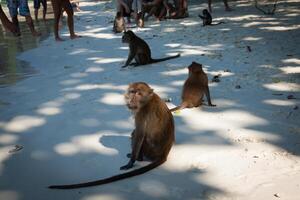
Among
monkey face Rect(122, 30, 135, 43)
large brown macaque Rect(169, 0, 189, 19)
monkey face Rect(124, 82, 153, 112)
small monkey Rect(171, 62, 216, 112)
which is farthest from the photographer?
large brown macaque Rect(169, 0, 189, 19)

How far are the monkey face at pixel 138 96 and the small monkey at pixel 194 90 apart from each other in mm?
1598

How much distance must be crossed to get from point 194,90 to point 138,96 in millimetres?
1812

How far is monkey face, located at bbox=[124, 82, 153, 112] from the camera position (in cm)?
421

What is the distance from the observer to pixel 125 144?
16.4ft

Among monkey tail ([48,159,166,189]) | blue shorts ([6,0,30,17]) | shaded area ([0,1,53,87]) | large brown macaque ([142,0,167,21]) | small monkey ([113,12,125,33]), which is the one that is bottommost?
monkey tail ([48,159,166,189])

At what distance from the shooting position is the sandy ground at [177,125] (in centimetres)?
401

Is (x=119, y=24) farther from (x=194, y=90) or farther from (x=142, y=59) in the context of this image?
(x=194, y=90)

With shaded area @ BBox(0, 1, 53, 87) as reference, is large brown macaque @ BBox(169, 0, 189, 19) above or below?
above

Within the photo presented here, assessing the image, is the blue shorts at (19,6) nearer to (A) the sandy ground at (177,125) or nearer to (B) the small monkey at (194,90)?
(A) the sandy ground at (177,125)

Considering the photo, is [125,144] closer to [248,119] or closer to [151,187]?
[151,187]

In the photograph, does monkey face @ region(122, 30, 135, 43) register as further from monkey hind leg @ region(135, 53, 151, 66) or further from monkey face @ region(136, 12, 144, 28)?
monkey face @ region(136, 12, 144, 28)

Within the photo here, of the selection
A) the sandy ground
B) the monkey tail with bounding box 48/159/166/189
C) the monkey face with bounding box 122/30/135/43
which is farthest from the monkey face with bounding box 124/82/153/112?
the monkey face with bounding box 122/30/135/43

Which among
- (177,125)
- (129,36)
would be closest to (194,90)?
(177,125)

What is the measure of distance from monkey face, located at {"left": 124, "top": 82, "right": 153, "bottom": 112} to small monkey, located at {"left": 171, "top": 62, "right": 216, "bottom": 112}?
1.60 meters
